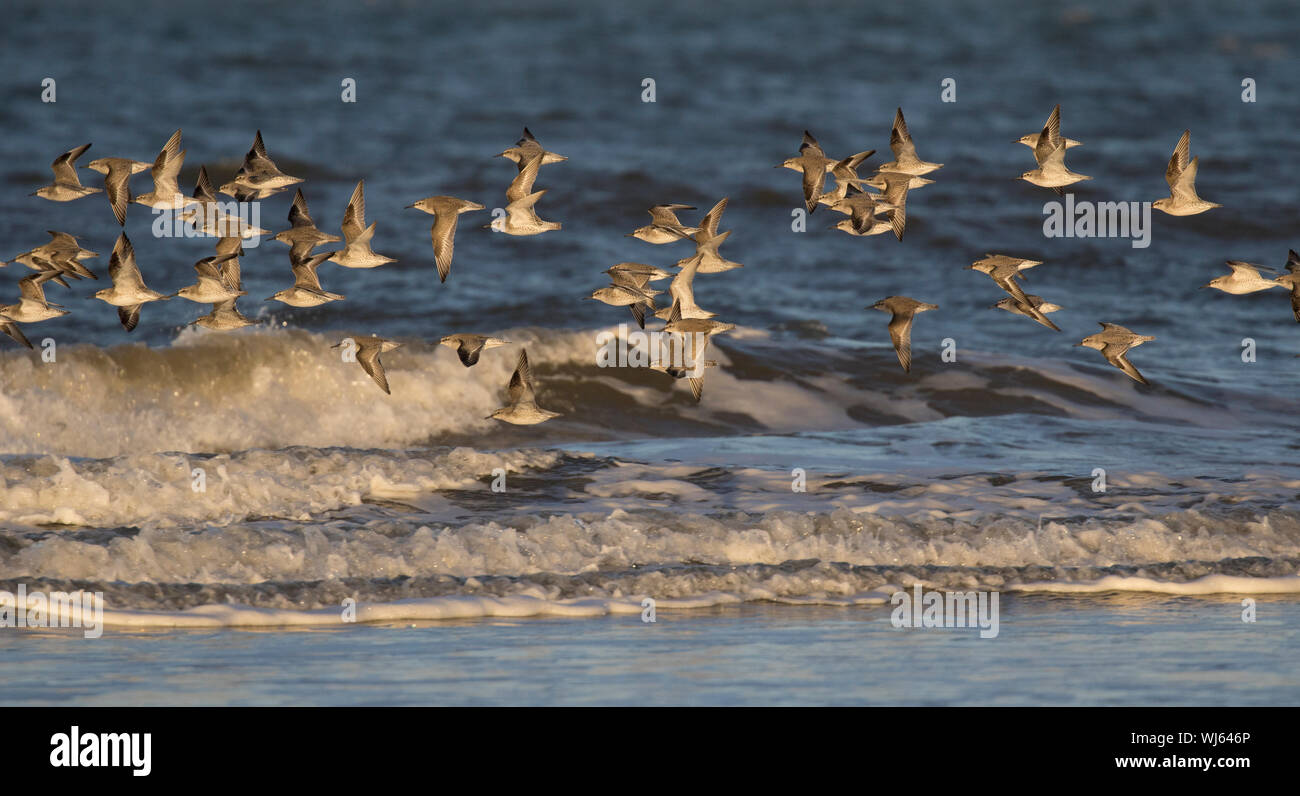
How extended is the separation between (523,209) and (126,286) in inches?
117

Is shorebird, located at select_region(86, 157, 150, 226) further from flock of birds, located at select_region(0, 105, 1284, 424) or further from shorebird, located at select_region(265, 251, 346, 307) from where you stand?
shorebird, located at select_region(265, 251, 346, 307)

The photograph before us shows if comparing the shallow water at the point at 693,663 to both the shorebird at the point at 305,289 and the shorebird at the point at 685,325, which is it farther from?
the shorebird at the point at 305,289

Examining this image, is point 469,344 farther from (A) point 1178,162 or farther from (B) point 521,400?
(A) point 1178,162

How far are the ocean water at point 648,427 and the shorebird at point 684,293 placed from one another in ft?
4.10

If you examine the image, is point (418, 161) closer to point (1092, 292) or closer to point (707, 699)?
point (1092, 292)

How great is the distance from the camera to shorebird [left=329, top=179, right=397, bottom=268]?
41.6ft

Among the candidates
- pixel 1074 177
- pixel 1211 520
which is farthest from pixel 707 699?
pixel 1074 177

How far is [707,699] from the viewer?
7.64m

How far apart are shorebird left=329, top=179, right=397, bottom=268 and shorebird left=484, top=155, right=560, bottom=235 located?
932 mm

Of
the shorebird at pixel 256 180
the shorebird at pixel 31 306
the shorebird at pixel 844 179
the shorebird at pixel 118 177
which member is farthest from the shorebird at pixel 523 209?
the shorebird at pixel 31 306

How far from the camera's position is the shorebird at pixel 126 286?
12031mm

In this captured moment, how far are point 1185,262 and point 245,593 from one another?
19.5 m

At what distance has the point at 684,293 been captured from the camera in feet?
44.0
